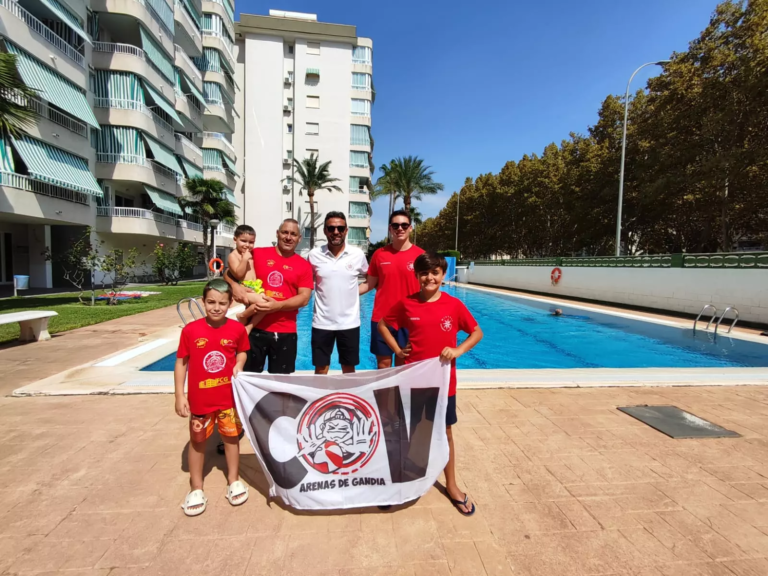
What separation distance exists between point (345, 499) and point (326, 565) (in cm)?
47

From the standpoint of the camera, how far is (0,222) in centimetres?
2031

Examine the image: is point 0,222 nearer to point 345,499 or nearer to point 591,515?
point 345,499

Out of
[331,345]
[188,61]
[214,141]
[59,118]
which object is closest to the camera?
[331,345]

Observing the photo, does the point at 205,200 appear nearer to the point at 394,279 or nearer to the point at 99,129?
the point at 99,129

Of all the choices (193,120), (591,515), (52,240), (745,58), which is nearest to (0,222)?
(52,240)

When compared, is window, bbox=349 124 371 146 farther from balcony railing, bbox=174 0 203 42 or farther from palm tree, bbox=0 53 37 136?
palm tree, bbox=0 53 37 136

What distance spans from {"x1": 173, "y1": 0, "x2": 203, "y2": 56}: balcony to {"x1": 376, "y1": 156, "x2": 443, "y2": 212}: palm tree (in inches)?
868

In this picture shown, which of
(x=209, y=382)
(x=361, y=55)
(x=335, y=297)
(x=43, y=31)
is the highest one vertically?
(x=361, y=55)

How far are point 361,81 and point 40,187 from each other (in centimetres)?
3450

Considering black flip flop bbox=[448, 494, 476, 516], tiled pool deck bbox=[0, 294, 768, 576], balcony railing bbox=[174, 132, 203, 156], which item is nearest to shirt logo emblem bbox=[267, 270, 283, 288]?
tiled pool deck bbox=[0, 294, 768, 576]

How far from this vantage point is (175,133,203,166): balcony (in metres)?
29.5

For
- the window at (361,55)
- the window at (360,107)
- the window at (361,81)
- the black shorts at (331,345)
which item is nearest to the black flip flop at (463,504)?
the black shorts at (331,345)

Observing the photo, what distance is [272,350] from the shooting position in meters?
3.51

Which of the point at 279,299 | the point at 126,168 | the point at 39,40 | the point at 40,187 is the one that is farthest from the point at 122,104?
the point at 279,299
